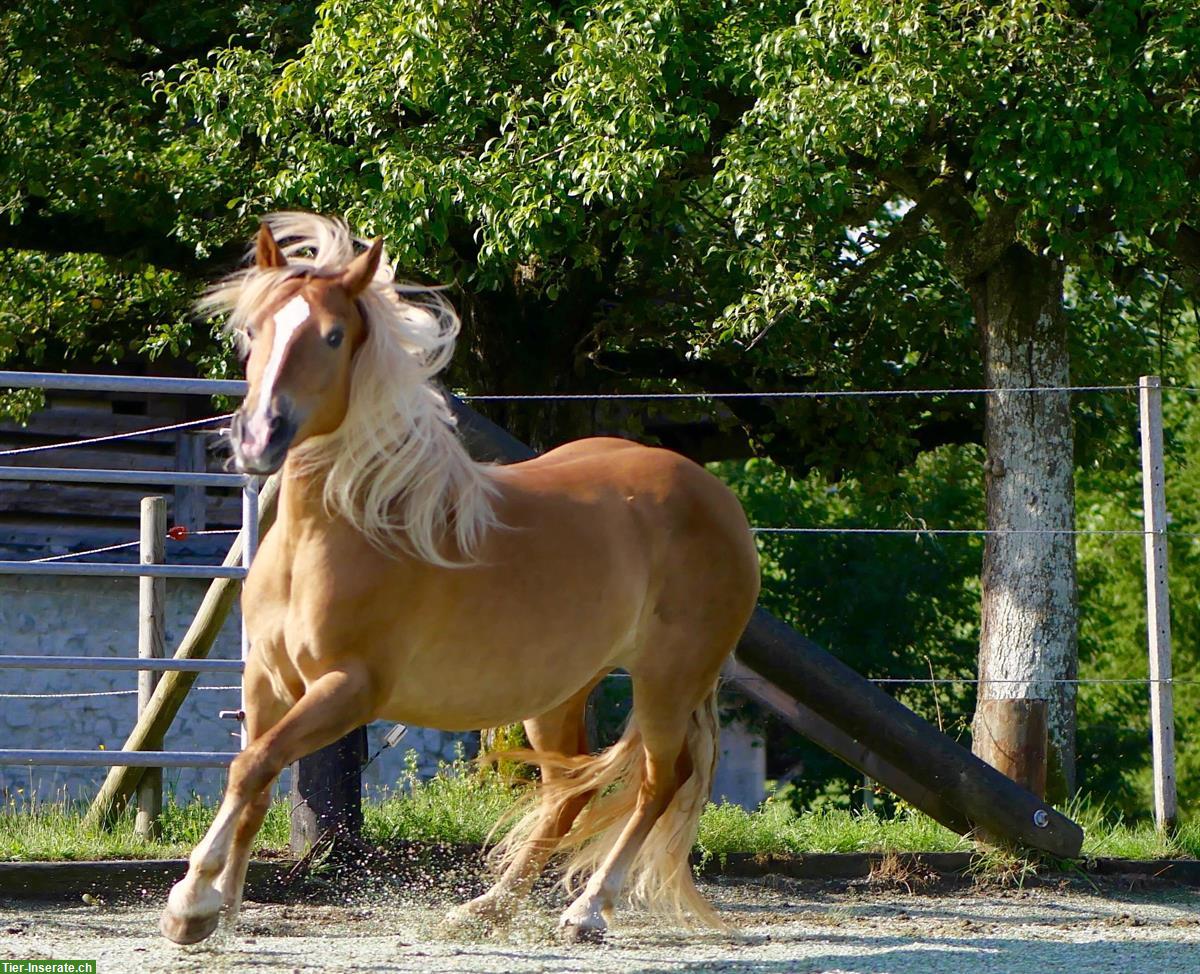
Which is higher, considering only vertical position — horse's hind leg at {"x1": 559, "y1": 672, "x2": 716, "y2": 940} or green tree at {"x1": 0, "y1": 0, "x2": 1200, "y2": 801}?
green tree at {"x1": 0, "y1": 0, "x2": 1200, "y2": 801}

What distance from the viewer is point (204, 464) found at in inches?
605

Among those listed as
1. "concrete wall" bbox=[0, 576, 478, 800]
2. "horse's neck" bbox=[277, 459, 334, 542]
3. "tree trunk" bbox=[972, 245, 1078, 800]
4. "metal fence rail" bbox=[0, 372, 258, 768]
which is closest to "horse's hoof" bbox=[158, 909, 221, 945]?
"horse's neck" bbox=[277, 459, 334, 542]

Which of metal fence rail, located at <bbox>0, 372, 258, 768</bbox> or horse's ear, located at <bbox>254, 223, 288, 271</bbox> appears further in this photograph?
metal fence rail, located at <bbox>0, 372, 258, 768</bbox>

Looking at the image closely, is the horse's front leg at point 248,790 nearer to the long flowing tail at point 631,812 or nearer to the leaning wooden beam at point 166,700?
the long flowing tail at point 631,812

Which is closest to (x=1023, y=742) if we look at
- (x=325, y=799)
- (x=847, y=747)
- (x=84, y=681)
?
(x=847, y=747)

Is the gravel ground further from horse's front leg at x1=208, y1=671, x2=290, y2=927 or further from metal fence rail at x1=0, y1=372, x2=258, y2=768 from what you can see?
metal fence rail at x1=0, y1=372, x2=258, y2=768

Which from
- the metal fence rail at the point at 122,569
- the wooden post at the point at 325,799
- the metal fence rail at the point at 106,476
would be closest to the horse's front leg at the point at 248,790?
the metal fence rail at the point at 122,569

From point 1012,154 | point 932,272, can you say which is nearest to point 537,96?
point 1012,154

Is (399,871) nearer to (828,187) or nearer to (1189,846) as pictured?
(1189,846)

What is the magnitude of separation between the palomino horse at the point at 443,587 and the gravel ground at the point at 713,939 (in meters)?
0.22

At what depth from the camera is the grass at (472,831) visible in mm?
5930

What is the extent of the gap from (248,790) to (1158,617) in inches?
181

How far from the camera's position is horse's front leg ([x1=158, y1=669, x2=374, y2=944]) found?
394 cm

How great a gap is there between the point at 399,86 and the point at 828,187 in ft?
8.39
